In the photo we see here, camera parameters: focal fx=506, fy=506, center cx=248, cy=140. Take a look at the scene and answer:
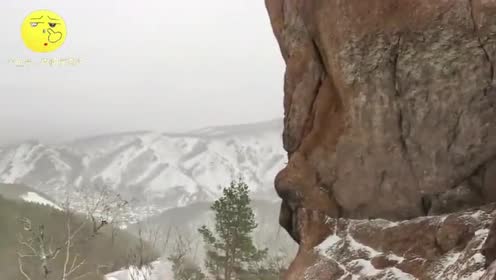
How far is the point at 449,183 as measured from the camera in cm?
1521

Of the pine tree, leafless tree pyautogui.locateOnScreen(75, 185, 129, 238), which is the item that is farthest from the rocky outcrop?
the pine tree

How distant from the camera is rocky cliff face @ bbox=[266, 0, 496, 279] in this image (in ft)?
48.8

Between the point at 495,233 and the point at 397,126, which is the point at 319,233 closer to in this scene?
the point at 397,126

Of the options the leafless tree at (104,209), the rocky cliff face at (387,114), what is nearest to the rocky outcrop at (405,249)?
the rocky cliff face at (387,114)

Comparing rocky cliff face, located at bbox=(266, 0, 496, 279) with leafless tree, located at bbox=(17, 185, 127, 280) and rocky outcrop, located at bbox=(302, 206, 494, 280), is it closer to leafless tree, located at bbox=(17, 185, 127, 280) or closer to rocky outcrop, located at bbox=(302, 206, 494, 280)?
rocky outcrop, located at bbox=(302, 206, 494, 280)

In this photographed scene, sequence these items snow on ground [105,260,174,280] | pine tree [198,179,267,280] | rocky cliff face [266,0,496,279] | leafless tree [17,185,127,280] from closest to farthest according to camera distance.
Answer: rocky cliff face [266,0,496,279]
leafless tree [17,185,127,280]
pine tree [198,179,267,280]
snow on ground [105,260,174,280]

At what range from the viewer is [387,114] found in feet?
54.8

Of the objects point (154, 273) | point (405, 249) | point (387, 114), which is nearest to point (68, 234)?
point (405, 249)

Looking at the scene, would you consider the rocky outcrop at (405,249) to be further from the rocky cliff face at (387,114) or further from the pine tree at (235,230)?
the pine tree at (235,230)

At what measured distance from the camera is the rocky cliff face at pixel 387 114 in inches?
585

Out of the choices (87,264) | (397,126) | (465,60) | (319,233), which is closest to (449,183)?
(397,126)

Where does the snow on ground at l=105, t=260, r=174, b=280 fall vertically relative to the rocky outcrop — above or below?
below

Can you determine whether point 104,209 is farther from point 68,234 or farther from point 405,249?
point 405,249

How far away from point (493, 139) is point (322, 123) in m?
6.15
